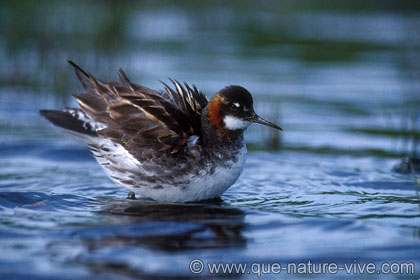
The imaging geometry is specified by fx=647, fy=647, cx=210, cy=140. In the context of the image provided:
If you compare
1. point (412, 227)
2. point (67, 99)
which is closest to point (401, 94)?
point (67, 99)

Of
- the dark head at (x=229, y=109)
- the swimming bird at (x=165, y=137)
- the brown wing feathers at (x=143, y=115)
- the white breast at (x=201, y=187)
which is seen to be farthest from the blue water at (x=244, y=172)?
the dark head at (x=229, y=109)

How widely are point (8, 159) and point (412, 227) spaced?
18.7ft

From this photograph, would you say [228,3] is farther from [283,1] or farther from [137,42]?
[137,42]

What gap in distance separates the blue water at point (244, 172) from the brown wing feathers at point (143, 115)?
72 cm

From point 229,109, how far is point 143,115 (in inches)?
38.6

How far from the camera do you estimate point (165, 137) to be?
7121 millimetres

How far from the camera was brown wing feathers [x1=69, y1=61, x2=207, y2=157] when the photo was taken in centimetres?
715

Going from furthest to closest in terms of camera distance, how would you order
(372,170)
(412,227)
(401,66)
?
(401,66) < (372,170) < (412,227)

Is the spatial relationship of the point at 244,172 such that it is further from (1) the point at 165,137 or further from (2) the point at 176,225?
(2) the point at 176,225

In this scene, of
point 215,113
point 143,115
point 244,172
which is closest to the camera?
point 143,115

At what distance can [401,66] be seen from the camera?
1720 centimetres

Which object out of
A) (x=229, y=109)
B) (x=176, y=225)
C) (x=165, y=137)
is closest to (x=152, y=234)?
(x=176, y=225)

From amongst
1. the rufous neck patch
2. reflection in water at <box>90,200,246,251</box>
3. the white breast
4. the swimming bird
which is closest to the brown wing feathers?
the swimming bird

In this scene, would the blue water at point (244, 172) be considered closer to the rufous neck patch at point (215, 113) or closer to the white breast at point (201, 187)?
the white breast at point (201, 187)
